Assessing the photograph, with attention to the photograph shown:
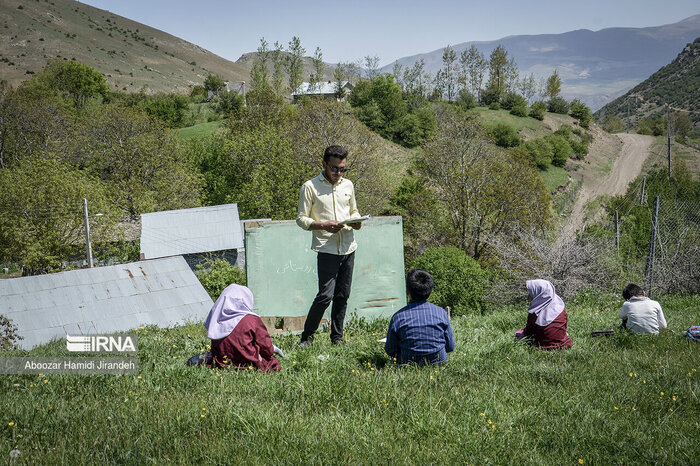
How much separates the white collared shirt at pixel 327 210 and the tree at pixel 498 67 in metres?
98.6

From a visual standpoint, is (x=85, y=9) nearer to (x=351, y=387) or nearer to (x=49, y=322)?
(x=49, y=322)

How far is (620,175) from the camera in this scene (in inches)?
2574

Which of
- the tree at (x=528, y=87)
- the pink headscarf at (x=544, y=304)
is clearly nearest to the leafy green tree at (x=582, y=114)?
the tree at (x=528, y=87)

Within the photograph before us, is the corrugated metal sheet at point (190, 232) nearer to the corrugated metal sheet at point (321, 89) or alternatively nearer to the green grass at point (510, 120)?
the green grass at point (510, 120)

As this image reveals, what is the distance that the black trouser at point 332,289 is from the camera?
5633mm

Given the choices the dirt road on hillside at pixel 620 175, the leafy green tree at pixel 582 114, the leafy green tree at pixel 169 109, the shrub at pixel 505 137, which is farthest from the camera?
the leafy green tree at pixel 582 114

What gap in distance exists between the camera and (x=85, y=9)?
181000mm

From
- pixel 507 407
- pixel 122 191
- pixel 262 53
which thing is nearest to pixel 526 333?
pixel 507 407

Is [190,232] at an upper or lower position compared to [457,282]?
upper

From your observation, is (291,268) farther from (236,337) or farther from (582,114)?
(582,114)

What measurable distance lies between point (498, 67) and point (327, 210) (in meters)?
105

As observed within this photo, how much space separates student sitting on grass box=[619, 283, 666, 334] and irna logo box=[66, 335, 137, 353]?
6672mm

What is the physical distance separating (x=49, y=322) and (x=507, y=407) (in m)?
20.2

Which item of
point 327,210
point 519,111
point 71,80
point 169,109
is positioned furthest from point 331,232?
point 71,80
